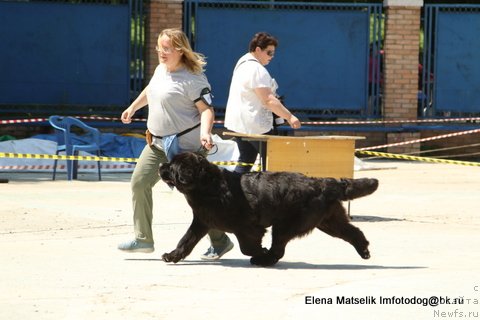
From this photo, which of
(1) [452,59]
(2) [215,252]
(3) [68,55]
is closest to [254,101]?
(2) [215,252]

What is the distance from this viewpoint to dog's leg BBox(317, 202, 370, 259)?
29.1 feet

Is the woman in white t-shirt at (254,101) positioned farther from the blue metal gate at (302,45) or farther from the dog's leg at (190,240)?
the blue metal gate at (302,45)

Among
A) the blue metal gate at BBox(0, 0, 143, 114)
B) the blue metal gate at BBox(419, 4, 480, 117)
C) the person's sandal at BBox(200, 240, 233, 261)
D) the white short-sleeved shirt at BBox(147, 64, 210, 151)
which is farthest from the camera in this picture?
the blue metal gate at BBox(419, 4, 480, 117)

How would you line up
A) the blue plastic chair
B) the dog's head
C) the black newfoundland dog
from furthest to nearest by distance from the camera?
the blue plastic chair < the black newfoundland dog < the dog's head

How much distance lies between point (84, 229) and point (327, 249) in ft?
8.08

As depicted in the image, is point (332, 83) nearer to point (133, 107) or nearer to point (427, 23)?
point (427, 23)

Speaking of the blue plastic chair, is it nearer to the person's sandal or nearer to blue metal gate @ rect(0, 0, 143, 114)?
blue metal gate @ rect(0, 0, 143, 114)

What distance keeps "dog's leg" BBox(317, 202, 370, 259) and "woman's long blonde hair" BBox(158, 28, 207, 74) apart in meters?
1.48

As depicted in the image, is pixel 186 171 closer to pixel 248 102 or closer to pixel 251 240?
pixel 251 240

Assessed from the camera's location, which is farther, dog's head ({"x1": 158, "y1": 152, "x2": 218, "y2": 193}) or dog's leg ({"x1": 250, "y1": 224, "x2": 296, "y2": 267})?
dog's leg ({"x1": 250, "y1": 224, "x2": 296, "y2": 267})

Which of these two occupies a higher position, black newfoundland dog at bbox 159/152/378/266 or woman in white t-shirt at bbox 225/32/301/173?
woman in white t-shirt at bbox 225/32/301/173

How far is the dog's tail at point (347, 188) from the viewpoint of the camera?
8789 mm

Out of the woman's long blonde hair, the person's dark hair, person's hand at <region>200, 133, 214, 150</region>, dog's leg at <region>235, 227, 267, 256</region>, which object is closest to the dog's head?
person's hand at <region>200, 133, 214, 150</region>

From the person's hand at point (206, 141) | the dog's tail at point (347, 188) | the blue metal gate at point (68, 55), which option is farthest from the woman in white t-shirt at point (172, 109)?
the blue metal gate at point (68, 55)
